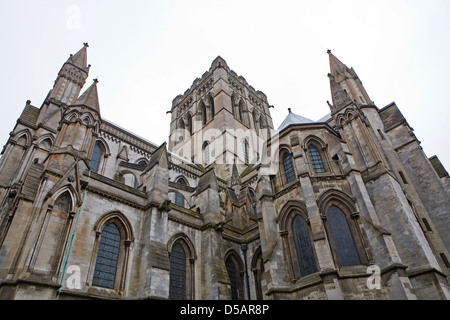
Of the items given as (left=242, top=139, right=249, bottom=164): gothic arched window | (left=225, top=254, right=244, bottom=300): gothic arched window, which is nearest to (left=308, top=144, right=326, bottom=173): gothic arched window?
(left=225, top=254, right=244, bottom=300): gothic arched window

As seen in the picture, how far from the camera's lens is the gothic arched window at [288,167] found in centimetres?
1620

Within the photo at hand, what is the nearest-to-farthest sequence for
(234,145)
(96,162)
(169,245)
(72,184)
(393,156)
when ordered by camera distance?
(72,184)
(169,245)
(393,156)
(96,162)
(234,145)

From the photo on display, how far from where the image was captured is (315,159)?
1609 centimetres

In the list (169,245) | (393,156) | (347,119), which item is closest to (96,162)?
(169,245)

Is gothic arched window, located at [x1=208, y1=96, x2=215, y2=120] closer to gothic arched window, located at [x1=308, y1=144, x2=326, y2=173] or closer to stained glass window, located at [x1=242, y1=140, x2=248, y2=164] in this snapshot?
stained glass window, located at [x1=242, y1=140, x2=248, y2=164]

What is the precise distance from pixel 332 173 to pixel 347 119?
166 inches

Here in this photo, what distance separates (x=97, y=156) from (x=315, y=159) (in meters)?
15.0

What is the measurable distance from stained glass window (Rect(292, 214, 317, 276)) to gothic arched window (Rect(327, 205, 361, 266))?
3.78ft

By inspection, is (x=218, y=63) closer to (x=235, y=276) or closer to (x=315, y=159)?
(x=315, y=159)

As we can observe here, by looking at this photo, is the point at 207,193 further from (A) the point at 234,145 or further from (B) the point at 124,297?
(A) the point at 234,145

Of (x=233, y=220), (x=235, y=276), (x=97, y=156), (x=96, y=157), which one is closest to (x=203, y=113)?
(x=97, y=156)

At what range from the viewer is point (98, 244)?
12148 millimetres

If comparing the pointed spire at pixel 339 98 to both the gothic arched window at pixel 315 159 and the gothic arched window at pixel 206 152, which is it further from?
the gothic arched window at pixel 206 152

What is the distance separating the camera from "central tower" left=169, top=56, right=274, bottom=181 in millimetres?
34031
